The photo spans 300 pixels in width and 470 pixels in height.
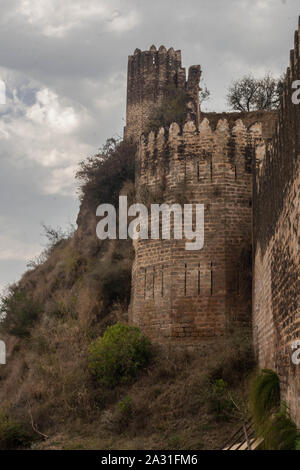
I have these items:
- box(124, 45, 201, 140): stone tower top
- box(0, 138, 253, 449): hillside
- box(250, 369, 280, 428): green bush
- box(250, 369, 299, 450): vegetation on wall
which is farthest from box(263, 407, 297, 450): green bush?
box(124, 45, 201, 140): stone tower top

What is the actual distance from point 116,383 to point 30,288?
12.5m

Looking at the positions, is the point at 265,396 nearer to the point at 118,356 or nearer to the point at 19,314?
the point at 118,356

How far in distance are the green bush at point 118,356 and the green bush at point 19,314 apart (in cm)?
752

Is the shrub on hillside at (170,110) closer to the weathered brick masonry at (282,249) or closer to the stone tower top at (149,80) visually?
the stone tower top at (149,80)

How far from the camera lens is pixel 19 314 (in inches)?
915

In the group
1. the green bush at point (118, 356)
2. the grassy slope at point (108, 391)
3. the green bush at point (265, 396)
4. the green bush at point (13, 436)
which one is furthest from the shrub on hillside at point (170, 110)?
the green bush at point (265, 396)

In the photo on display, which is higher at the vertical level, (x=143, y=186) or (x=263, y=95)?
(x=263, y=95)

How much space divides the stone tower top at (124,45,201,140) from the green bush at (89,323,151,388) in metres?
15.0

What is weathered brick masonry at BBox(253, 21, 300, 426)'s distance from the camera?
29.2 ft

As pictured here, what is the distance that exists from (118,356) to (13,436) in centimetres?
310

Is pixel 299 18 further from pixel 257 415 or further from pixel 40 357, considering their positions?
pixel 40 357

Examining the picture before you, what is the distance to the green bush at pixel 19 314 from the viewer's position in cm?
2308
